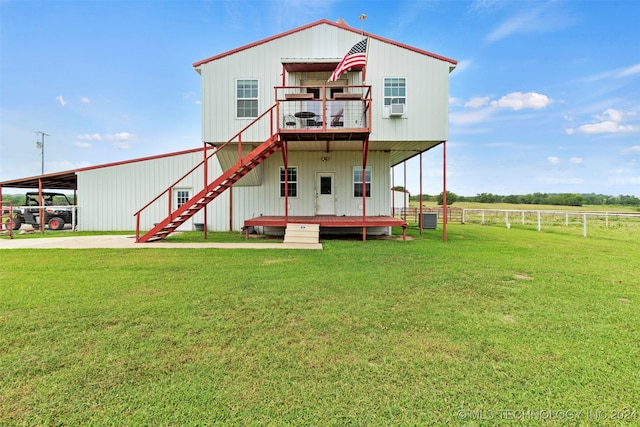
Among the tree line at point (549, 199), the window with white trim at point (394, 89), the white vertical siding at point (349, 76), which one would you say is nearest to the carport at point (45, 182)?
the white vertical siding at point (349, 76)

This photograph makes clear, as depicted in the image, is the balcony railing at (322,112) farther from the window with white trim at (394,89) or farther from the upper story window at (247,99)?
the upper story window at (247,99)

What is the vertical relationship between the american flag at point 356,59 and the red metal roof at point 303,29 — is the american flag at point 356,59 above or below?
below

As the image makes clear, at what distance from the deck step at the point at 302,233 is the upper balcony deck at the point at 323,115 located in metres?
3.29

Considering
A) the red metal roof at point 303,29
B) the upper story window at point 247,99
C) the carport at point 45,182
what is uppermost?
the red metal roof at point 303,29

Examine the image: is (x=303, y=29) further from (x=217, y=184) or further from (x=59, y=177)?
(x=59, y=177)

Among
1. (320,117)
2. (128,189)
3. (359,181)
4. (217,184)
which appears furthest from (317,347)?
(128,189)

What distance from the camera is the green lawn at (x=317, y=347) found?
7.14 ft

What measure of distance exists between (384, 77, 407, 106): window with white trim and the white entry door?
13.2ft

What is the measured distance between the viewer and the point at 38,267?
6578 mm

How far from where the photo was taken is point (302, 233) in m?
10.6

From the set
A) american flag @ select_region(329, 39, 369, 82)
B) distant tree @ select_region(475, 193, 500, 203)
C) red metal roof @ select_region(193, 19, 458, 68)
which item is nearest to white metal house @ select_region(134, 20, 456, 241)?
red metal roof @ select_region(193, 19, 458, 68)

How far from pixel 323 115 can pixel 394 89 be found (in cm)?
341

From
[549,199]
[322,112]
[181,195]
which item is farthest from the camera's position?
[549,199]

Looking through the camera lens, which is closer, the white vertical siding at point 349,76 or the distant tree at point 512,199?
the white vertical siding at point 349,76
